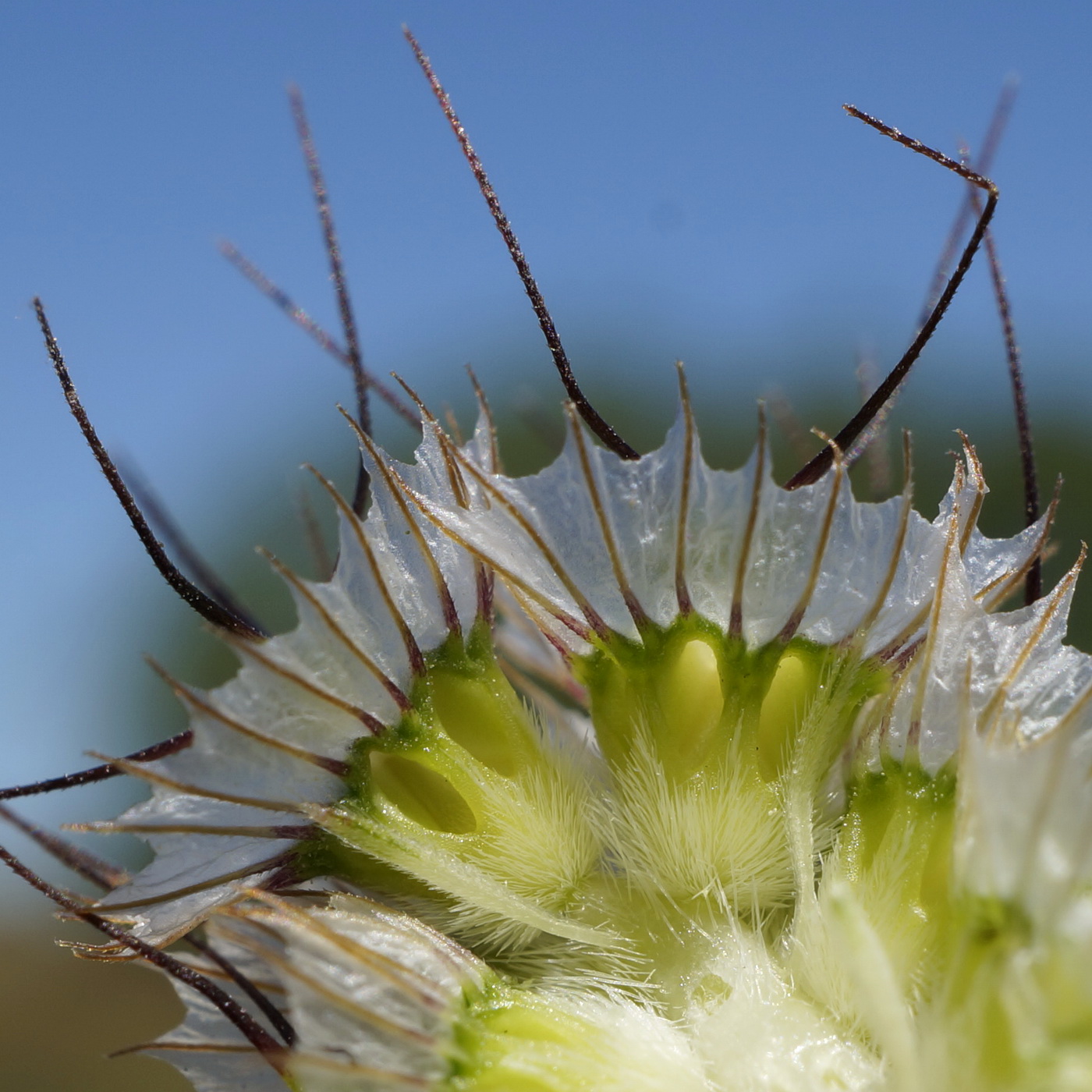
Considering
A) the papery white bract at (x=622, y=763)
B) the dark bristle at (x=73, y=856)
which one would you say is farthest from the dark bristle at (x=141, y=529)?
the dark bristle at (x=73, y=856)

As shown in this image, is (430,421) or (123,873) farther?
(123,873)

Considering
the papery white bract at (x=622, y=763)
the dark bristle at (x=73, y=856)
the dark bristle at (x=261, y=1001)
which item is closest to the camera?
the papery white bract at (x=622, y=763)

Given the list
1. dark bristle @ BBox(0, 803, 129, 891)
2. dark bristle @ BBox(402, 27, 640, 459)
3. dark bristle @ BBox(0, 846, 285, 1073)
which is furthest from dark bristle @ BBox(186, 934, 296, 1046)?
dark bristle @ BBox(402, 27, 640, 459)

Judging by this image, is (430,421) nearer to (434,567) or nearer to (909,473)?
(434,567)

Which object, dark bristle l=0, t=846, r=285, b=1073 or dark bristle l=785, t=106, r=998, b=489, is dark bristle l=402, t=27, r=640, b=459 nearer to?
dark bristle l=785, t=106, r=998, b=489

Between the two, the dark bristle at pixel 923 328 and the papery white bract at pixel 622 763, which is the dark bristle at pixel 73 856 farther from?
the dark bristle at pixel 923 328

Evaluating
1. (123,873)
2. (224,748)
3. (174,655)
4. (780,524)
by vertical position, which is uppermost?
(174,655)

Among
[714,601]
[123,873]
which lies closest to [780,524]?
[714,601]
